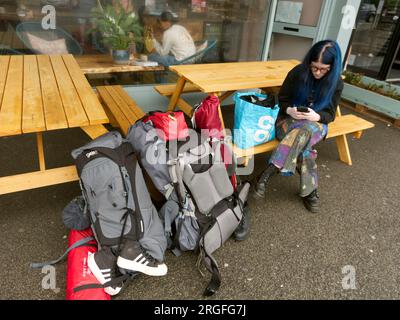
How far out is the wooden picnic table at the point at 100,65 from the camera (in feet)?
9.86

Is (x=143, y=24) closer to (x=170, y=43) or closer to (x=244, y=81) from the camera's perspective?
(x=170, y=43)

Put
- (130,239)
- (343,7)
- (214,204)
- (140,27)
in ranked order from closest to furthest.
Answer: (130,239)
(214,204)
(140,27)
(343,7)

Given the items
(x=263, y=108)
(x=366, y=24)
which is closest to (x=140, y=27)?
(x=263, y=108)

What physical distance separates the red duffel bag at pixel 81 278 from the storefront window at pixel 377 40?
4.73m

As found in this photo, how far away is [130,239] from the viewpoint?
5.33 ft

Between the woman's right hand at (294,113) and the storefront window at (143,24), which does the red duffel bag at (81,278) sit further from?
the storefront window at (143,24)

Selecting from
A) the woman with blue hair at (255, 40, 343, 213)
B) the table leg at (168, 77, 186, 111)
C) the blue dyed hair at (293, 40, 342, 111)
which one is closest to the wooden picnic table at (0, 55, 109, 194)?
the table leg at (168, 77, 186, 111)

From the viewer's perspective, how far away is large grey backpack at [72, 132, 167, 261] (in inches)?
63.6

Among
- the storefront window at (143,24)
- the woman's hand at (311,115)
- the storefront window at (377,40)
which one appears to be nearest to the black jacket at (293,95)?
the woman's hand at (311,115)

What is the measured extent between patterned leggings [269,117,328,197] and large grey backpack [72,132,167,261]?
1066mm

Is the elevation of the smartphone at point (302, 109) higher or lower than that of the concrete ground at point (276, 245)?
higher

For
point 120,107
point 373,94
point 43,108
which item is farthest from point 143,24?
point 373,94

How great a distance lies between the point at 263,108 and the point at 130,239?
1.24 meters
